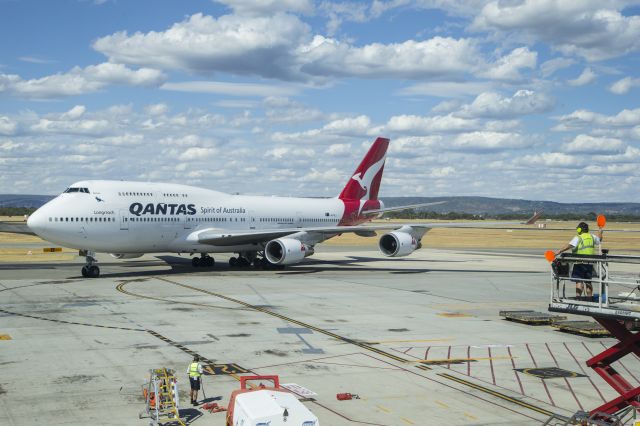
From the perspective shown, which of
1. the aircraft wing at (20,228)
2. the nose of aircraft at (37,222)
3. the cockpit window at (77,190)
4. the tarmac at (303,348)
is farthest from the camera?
the aircraft wing at (20,228)

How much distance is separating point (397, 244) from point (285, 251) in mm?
7515

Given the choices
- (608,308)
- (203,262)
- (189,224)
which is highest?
(189,224)

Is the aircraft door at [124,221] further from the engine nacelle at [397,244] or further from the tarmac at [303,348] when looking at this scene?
the engine nacelle at [397,244]

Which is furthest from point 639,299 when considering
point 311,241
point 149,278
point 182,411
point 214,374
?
point 311,241

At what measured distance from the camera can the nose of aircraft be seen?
35656mm

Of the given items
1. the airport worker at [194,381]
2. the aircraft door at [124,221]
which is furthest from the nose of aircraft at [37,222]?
the airport worker at [194,381]

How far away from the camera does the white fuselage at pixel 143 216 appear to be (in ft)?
120

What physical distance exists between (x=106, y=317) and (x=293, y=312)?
7.16 m

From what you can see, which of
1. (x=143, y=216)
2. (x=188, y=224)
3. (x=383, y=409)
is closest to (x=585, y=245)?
(x=383, y=409)

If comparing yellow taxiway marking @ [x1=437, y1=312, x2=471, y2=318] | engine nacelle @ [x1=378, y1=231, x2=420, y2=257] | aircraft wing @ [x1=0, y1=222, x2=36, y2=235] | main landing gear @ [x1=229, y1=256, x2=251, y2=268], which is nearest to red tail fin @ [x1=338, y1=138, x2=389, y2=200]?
engine nacelle @ [x1=378, y1=231, x2=420, y2=257]

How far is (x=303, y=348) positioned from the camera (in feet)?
66.4

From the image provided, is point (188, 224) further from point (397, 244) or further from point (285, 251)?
point (397, 244)

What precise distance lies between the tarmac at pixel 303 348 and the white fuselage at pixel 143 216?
2.46m

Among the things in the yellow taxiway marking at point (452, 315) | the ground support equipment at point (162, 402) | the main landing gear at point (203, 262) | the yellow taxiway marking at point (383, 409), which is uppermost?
the main landing gear at point (203, 262)
